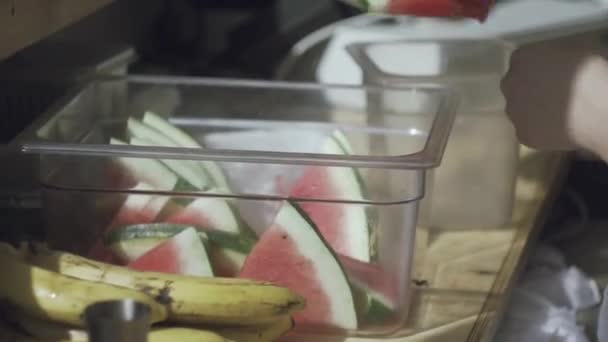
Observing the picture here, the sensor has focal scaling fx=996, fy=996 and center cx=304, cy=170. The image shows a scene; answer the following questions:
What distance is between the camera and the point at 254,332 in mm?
737

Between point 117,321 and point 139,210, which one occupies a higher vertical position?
point 117,321

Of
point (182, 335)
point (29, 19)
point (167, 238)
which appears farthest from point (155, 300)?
point (29, 19)

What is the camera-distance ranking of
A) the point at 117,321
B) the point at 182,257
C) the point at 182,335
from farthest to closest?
the point at 182,257 → the point at 182,335 → the point at 117,321

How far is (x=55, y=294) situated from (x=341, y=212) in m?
0.26

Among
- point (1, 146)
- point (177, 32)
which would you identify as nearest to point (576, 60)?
point (1, 146)

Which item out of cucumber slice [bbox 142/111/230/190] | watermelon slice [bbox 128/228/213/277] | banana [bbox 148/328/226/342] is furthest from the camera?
cucumber slice [bbox 142/111/230/190]

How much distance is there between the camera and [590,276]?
3.79 ft

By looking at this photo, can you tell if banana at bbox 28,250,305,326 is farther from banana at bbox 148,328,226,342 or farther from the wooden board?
the wooden board

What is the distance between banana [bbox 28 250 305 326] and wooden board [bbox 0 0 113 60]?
179 millimetres

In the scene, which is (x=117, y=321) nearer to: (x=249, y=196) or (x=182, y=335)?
(x=182, y=335)

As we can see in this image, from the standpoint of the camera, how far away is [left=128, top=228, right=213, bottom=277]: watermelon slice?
0.80 m

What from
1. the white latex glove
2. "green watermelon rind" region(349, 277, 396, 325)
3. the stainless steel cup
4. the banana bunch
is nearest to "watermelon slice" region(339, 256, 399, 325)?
"green watermelon rind" region(349, 277, 396, 325)

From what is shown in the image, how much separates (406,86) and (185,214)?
0.34m

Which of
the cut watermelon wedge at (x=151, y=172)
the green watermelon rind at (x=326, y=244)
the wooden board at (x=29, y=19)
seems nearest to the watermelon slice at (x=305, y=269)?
the green watermelon rind at (x=326, y=244)
